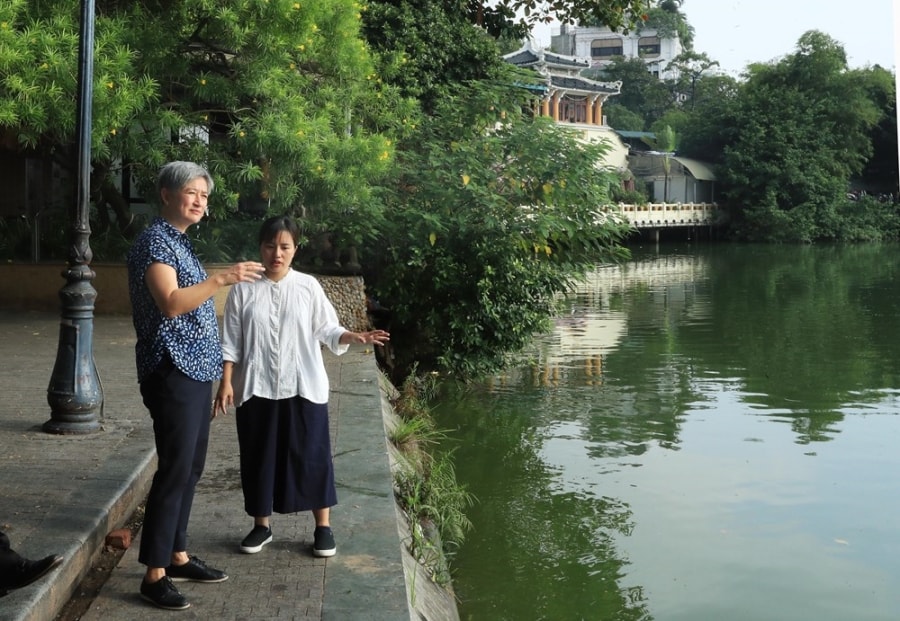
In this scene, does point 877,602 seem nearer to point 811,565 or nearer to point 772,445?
point 811,565

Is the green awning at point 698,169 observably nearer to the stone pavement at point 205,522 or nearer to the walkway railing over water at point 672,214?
the walkway railing over water at point 672,214

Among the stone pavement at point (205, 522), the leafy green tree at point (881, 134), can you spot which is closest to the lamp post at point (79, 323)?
the stone pavement at point (205, 522)

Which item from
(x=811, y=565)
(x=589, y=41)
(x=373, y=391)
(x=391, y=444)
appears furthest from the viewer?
(x=589, y=41)

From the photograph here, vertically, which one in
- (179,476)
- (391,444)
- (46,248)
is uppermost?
(46,248)

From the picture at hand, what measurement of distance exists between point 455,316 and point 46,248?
547 cm

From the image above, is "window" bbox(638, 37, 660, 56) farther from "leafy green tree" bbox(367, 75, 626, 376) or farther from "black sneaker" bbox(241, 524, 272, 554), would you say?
"black sneaker" bbox(241, 524, 272, 554)

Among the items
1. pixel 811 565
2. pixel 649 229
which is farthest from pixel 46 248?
pixel 649 229

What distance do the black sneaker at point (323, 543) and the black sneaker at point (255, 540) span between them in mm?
210

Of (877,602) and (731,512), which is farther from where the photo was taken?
(731,512)

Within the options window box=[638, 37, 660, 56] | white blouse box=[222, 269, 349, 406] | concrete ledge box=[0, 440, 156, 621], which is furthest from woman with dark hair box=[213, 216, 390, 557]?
window box=[638, 37, 660, 56]

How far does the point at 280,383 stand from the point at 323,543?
668 mm

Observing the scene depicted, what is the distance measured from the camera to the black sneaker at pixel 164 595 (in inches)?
148

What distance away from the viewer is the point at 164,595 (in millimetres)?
3779

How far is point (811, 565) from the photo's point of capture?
20.7ft
